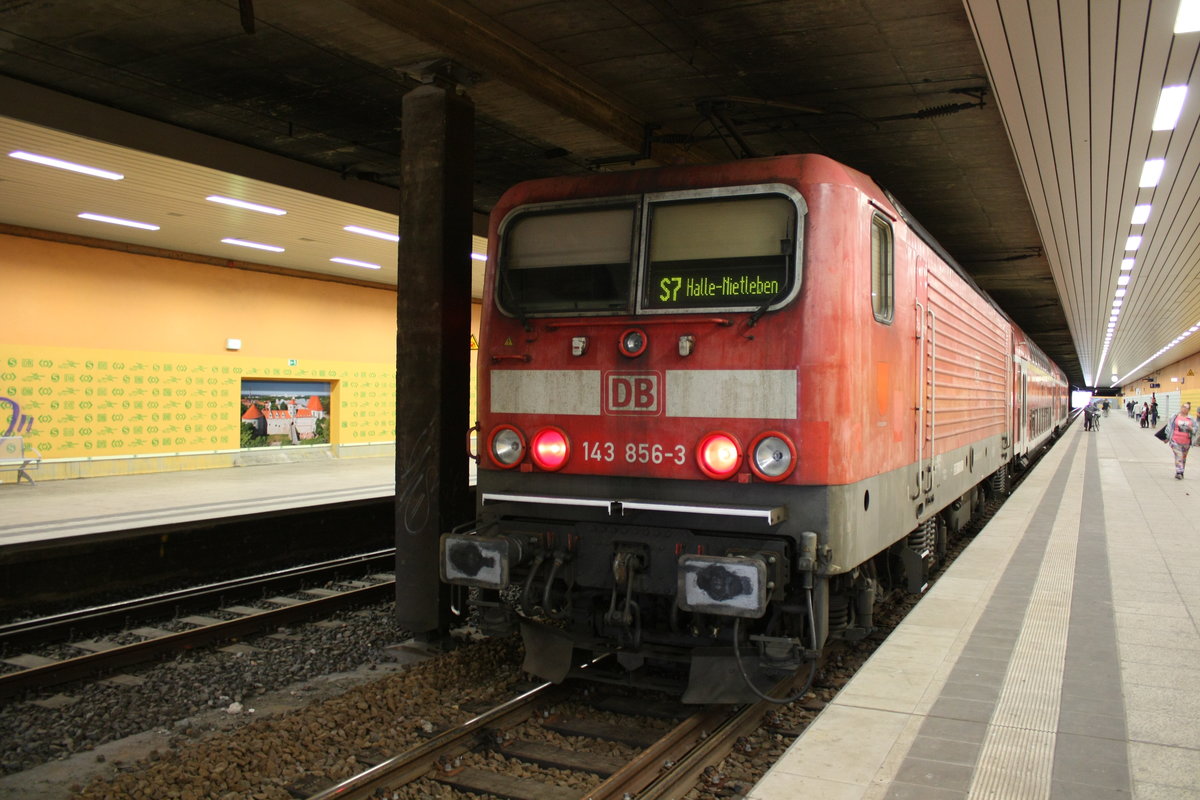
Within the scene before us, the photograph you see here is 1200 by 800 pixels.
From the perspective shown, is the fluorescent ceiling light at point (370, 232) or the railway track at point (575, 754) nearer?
the railway track at point (575, 754)

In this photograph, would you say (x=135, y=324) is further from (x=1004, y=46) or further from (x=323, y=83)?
(x=1004, y=46)

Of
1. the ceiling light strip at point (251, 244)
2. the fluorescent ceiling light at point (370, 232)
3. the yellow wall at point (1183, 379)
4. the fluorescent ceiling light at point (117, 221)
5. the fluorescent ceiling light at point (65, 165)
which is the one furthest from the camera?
the yellow wall at point (1183, 379)

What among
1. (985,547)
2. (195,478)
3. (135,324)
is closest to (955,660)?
(985,547)

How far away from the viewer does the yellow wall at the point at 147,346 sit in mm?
16797

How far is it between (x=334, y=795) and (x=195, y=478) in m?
15.6

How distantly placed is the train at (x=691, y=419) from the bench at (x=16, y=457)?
1436 centimetres

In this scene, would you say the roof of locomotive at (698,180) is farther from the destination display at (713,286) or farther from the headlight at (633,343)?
the headlight at (633,343)

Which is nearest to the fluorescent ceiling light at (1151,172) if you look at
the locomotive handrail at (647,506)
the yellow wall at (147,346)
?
the locomotive handrail at (647,506)

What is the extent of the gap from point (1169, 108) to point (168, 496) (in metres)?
14.8

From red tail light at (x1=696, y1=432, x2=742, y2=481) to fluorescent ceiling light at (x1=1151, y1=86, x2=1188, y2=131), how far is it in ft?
22.9

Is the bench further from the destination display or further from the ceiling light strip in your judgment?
the destination display

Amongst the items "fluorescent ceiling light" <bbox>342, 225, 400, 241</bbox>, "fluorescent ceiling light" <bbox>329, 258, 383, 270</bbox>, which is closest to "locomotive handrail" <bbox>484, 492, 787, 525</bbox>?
"fluorescent ceiling light" <bbox>342, 225, 400, 241</bbox>

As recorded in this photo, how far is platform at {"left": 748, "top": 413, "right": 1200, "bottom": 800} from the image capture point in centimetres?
385

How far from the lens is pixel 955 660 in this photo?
18.3 ft
